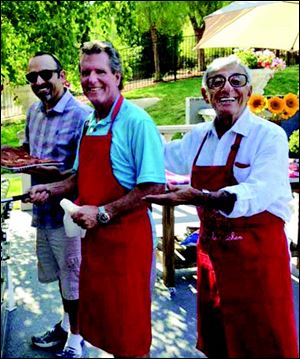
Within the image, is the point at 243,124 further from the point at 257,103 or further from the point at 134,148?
the point at 257,103

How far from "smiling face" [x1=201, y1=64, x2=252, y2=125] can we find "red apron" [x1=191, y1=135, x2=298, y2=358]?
0.22 ft

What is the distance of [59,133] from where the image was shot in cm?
160

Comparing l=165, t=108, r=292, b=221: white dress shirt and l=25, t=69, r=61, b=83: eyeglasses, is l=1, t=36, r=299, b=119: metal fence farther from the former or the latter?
l=165, t=108, r=292, b=221: white dress shirt

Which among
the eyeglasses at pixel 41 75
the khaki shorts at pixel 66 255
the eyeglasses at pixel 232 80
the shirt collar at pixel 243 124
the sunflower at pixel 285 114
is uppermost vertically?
the eyeglasses at pixel 41 75

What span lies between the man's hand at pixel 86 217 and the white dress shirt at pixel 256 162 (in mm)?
294

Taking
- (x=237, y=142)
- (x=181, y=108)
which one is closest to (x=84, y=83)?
(x=237, y=142)

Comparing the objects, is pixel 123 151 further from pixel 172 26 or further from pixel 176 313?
pixel 176 313

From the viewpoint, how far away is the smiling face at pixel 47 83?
143 cm

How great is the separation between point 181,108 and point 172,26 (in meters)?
2.73

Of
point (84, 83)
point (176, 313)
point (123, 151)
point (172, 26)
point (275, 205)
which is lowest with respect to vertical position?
point (176, 313)

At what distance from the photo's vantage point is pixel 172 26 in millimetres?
1243

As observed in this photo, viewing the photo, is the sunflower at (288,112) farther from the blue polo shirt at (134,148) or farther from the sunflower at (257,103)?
the blue polo shirt at (134,148)

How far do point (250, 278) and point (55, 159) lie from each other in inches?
30.3

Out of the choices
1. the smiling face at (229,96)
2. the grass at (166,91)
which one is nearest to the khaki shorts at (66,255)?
the grass at (166,91)
